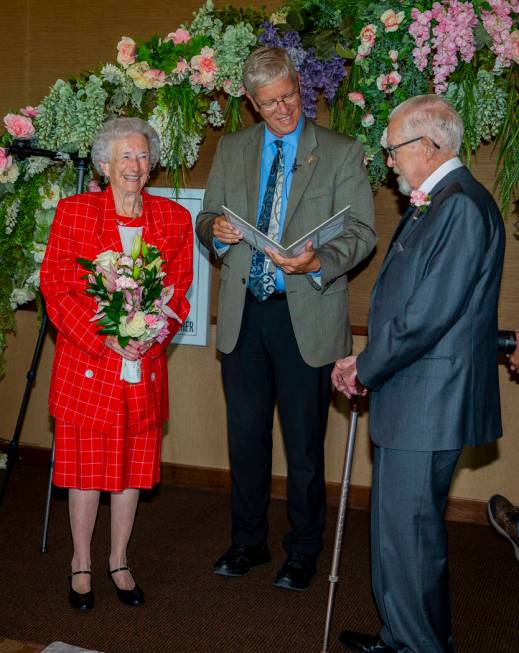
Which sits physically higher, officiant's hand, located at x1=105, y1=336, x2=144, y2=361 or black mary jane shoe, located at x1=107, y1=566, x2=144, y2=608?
officiant's hand, located at x1=105, y1=336, x2=144, y2=361

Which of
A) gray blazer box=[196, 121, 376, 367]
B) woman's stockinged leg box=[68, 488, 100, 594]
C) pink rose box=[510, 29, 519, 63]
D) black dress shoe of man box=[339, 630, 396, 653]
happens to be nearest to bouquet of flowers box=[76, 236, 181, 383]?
gray blazer box=[196, 121, 376, 367]

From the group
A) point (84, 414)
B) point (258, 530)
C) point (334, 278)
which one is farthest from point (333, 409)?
point (84, 414)

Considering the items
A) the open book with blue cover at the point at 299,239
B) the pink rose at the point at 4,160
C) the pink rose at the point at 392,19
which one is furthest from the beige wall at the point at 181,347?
the open book with blue cover at the point at 299,239

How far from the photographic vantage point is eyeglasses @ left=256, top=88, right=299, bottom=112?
3059mm

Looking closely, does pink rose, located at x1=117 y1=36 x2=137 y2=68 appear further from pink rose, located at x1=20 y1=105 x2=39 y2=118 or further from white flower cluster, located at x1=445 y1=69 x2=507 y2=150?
white flower cluster, located at x1=445 y1=69 x2=507 y2=150

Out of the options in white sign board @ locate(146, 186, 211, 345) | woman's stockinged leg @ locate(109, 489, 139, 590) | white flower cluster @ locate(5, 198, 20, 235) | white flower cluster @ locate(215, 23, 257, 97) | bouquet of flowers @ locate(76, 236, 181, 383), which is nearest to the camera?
bouquet of flowers @ locate(76, 236, 181, 383)

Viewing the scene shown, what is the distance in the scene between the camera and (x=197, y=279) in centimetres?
435

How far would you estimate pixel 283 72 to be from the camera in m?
3.03

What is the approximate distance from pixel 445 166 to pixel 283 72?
0.94 meters

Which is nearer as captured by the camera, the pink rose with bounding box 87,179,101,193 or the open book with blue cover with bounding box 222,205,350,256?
the open book with blue cover with bounding box 222,205,350,256

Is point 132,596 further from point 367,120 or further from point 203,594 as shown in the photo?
point 367,120

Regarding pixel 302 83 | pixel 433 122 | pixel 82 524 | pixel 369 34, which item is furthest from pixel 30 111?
pixel 433 122

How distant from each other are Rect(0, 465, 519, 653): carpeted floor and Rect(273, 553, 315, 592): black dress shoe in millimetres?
37

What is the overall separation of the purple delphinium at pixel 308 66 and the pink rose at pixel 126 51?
653 millimetres
